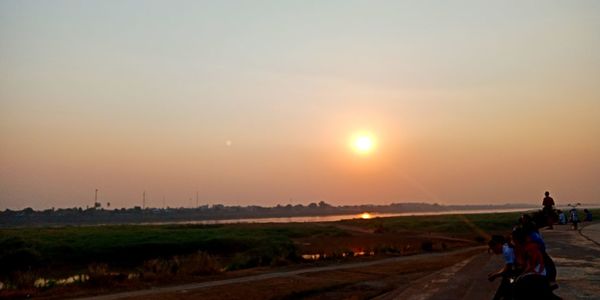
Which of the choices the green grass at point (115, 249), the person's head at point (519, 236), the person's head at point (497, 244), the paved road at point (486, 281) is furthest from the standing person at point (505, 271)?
the green grass at point (115, 249)

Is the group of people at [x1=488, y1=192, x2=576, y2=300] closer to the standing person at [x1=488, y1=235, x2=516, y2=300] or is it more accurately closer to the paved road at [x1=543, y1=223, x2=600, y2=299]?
the standing person at [x1=488, y1=235, x2=516, y2=300]

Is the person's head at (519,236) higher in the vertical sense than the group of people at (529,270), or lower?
higher

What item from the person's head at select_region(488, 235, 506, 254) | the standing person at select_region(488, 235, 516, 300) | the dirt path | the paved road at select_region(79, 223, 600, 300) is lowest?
the dirt path

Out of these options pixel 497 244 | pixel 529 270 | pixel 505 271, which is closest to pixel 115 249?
pixel 497 244

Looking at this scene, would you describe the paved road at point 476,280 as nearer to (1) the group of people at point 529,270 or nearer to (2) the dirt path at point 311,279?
(2) the dirt path at point 311,279

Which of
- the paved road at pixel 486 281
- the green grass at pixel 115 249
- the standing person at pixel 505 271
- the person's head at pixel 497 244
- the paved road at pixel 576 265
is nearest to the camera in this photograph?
the standing person at pixel 505 271

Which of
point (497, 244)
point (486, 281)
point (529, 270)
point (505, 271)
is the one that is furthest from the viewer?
point (486, 281)

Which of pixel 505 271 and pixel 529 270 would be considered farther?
pixel 505 271

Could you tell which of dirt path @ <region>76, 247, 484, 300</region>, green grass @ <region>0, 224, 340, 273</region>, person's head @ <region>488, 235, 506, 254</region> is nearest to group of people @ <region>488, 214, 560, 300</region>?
person's head @ <region>488, 235, 506, 254</region>

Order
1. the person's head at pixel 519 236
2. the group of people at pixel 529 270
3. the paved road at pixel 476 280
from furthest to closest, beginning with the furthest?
1. the paved road at pixel 476 280
2. the person's head at pixel 519 236
3. the group of people at pixel 529 270

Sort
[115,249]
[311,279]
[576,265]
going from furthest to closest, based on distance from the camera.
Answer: [115,249], [311,279], [576,265]

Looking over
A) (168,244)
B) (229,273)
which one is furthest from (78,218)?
(229,273)

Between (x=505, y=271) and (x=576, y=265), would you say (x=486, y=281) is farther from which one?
(x=505, y=271)

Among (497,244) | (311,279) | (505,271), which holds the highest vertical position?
(497,244)
